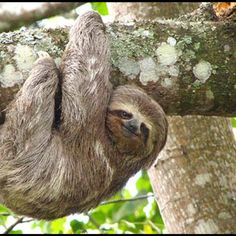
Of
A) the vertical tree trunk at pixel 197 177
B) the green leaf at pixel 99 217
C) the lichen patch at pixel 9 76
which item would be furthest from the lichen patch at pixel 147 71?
the green leaf at pixel 99 217

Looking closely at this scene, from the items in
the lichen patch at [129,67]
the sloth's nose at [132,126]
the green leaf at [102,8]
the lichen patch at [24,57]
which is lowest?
the sloth's nose at [132,126]

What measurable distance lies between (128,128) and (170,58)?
0.80m

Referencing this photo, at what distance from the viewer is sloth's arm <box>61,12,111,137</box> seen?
251 inches

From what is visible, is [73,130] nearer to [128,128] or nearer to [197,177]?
[128,128]

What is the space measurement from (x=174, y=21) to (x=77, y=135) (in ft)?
5.19

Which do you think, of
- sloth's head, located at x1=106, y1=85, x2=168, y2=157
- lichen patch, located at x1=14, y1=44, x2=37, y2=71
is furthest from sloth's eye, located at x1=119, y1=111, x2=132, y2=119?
lichen patch, located at x1=14, y1=44, x2=37, y2=71

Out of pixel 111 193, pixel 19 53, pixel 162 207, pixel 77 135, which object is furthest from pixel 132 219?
pixel 19 53

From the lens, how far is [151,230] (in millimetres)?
9734

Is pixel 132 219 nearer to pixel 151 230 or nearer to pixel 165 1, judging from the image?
pixel 151 230

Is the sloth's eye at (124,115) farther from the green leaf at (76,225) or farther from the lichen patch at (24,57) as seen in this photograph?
the green leaf at (76,225)

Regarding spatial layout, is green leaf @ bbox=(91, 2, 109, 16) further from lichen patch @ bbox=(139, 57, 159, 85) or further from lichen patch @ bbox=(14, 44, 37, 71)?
lichen patch @ bbox=(14, 44, 37, 71)

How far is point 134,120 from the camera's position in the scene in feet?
21.6

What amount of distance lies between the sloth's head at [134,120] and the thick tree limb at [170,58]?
0.10 meters

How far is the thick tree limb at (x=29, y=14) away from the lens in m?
5.66
